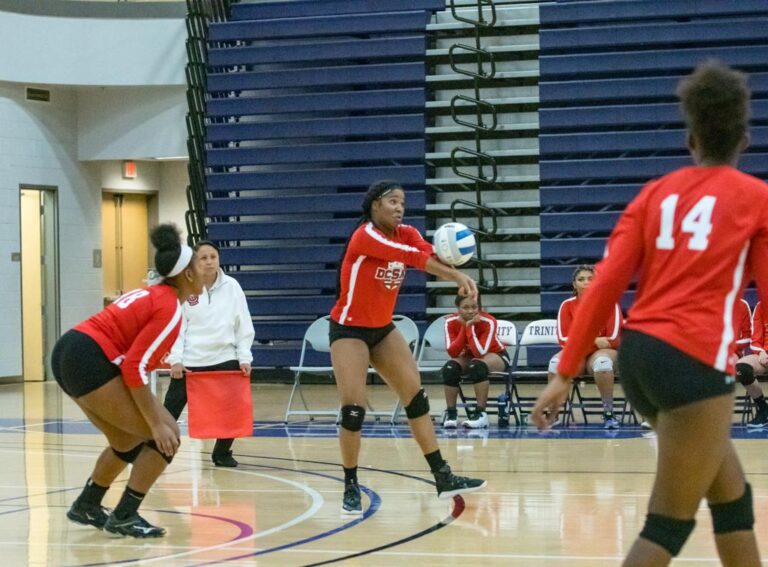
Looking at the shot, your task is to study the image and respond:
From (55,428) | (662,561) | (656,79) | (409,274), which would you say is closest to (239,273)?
(409,274)

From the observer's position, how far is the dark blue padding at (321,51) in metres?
13.7

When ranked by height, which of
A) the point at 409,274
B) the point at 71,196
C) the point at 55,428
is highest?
the point at 71,196

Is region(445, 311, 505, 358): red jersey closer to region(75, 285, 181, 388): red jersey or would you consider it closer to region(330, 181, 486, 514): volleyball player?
region(330, 181, 486, 514): volleyball player

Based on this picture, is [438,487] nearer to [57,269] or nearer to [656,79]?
[656,79]

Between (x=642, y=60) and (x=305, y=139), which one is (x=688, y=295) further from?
(x=305, y=139)

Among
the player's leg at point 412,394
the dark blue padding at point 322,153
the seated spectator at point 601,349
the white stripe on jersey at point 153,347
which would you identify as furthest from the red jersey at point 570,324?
the white stripe on jersey at point 153,347

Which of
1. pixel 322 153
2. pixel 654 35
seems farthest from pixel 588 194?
pixel 322 153

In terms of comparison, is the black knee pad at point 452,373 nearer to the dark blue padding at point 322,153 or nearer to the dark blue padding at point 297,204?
the dark blue padding at point 297,204

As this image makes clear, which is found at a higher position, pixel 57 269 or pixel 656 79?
pixel 656 79

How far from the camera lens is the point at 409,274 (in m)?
13.7

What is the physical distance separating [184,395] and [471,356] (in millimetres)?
2790

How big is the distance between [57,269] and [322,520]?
1068 centimetres

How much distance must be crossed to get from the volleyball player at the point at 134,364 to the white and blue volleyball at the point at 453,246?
4.10 feet

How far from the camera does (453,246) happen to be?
601 centimetres
